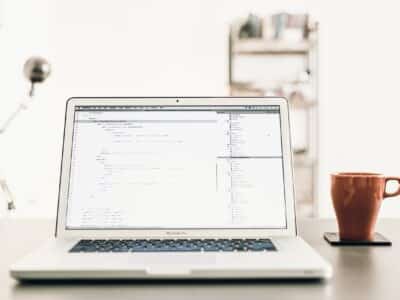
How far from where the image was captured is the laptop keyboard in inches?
30.0

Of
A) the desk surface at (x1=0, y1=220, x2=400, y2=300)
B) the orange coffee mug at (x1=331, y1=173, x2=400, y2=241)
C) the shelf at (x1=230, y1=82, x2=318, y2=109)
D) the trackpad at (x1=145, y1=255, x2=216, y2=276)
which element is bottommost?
the desk surface at (x1=0, y1=220, x2=400, y2=300)

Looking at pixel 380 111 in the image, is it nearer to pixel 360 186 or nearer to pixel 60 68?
pixel 60 68

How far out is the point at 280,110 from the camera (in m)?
0.90

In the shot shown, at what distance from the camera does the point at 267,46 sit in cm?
331

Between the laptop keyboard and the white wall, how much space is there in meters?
2.55

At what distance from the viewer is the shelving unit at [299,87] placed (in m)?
3.31

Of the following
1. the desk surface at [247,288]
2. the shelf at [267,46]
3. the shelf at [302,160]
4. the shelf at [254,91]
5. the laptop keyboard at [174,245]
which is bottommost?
the desk surface at [247,288]

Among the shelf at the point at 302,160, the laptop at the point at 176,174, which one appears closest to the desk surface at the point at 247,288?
the laptop at the point at 176,174

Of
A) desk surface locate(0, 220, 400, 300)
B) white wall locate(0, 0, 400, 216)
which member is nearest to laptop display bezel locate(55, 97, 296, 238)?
desk surface locate(0, 220, 400, 300)

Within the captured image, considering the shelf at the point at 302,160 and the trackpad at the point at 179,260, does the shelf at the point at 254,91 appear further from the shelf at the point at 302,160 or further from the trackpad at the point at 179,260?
the trackpad at the point at 179,260

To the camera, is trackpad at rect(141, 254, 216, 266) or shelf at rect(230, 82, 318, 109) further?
shelf at rect(230, 82, 318, 109)

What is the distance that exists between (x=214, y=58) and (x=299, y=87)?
1.76 ft

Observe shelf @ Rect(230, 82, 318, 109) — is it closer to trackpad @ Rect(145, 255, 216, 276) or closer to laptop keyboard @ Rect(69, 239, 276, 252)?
laptop keyboard @ Rect(69, 239, 276, 252)

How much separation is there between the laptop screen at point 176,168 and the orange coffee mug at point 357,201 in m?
0.09
